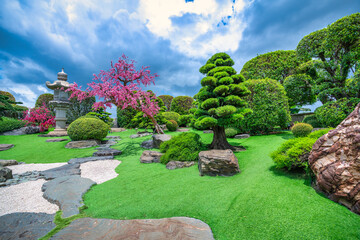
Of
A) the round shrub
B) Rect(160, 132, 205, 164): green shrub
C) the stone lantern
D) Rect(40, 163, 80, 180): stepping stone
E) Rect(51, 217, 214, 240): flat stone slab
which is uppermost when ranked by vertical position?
the stone lantern

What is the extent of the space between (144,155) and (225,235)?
4.59m

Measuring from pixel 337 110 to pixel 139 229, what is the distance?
864cm

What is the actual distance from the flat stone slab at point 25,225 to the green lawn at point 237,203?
0.56m

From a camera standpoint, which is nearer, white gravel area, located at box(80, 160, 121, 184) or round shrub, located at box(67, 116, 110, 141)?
white gravel area, located at box(80, 160, 121, 184)

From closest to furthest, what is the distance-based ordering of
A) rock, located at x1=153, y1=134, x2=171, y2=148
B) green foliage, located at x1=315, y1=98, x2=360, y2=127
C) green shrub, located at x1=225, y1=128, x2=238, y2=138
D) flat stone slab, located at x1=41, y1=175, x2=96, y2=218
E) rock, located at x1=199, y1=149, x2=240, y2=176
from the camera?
flat stone slab, located at x1=41, y1=175, x2=96, y2=218
rock, located at x1=199, y1=149, x2=240, y2=176
green foliage, located at x1=315, y1=98, x2=360, y2=127
rock, located at x1=153, y1=134, x2=171, y2=148
green shrub, located at x1=225, y1=128, x2=238, y2=138

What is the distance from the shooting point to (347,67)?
749 cm

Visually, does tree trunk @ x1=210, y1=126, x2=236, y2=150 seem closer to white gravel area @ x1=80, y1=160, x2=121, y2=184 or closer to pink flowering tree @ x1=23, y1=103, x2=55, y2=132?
white gravel area @ x1=80, y1=160, x2=121, y2=184

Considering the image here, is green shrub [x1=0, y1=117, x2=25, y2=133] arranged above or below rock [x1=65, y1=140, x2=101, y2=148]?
above

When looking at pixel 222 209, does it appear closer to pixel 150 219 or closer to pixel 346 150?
pixel 150 219

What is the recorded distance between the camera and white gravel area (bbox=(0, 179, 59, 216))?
9.56ft

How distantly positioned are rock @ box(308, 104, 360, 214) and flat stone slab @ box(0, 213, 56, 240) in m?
4.17

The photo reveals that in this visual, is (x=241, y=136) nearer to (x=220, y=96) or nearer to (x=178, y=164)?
(x=220, y=96)

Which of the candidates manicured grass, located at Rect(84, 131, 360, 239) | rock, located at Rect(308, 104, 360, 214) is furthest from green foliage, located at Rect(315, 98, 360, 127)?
rock, located at Rect(308, 104, 360, 214)

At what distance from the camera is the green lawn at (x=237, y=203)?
6.31ft
